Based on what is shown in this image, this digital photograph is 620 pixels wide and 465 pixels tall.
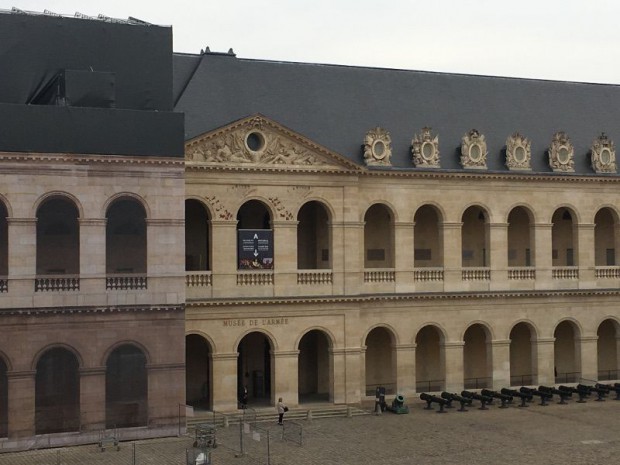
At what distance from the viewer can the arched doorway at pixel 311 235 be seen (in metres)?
53.6

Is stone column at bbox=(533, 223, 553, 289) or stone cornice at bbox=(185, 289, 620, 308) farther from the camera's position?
stone column at bbox=(533, 223, 553, 289)

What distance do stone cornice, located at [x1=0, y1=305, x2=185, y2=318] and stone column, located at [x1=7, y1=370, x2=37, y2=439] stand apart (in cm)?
241

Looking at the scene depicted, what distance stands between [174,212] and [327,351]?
1477cm

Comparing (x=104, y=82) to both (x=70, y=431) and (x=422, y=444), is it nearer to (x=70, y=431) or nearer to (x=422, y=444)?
(x=70, y=431)

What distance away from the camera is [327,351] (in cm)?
5291

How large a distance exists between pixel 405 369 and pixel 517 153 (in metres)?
13.9

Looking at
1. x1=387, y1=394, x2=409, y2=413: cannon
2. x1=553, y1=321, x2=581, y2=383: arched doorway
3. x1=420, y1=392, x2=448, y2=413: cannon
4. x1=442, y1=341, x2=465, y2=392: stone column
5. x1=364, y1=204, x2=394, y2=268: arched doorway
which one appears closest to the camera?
x1=387, y1=394, x2=409, y2=413: cannon

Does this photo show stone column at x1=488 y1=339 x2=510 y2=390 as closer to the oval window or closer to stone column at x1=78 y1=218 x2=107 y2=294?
the oval window

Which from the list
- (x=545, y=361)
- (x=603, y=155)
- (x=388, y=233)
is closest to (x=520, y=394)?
(x=545, y=361)

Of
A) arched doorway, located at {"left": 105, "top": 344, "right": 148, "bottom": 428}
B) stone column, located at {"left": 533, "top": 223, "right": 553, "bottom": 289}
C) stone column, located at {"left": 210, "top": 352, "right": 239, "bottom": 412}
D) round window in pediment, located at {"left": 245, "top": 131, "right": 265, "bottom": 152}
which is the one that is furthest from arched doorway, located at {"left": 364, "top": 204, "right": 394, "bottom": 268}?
arched doorway, located at {"left": 105, "top": 344, "right": 148, "bottom": 428}

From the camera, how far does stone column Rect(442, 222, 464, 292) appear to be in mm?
53812

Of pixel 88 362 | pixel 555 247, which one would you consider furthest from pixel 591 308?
pixel 88 362

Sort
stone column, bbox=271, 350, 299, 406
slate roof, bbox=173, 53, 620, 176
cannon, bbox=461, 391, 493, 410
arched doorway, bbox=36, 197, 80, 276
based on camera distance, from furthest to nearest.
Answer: slate roof, bbox=173, 53, 620, 176
cannon, bbox=461, 391, 493, 410
stone column, bbox=271, 350, 299, 406
arched doorway, bbox=36, 197, 80, 276

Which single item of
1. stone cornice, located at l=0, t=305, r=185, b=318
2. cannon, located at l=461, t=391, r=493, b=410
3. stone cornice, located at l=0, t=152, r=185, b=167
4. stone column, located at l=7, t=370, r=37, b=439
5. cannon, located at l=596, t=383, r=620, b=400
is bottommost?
cannon, located at l=461, t=391, r=493, b=410
